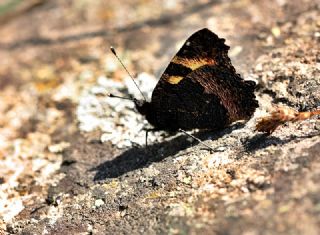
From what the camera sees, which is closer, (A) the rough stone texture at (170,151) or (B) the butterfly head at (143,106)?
(A) the rough stone texture at (170,151)

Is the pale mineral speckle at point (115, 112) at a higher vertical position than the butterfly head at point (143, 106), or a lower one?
lower

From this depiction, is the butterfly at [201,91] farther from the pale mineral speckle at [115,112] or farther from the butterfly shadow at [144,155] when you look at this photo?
the pale mineral speckle at [115,112]

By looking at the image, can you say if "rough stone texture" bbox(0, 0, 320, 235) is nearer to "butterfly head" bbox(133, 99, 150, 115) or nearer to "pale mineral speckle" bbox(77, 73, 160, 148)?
"pale mineral speckle" bbox(77, 73, 160, 148)

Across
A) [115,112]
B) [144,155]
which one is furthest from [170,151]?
[115,112]

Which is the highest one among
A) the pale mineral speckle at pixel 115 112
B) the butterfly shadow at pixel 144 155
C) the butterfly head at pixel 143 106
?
the butterfly head at pixel 143 106

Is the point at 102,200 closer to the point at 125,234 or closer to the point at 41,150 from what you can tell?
the point at 125,234

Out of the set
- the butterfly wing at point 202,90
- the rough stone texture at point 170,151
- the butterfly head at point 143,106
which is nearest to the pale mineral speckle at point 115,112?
the rough stone texture at point 170,151

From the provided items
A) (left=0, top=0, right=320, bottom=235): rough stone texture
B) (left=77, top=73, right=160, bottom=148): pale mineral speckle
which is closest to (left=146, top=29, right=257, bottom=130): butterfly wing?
(left=0, top=0, right=320, bottom=235): rough stone texture
